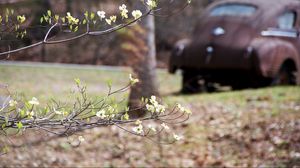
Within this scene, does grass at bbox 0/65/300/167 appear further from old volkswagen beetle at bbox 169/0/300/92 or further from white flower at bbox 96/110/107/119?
white flower at bbox 96/110/107/119

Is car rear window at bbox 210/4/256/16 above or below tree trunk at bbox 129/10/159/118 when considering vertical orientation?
above

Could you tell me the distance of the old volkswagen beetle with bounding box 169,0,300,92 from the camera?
41.6ft

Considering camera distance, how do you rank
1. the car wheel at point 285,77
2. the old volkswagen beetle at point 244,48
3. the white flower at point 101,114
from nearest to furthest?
the white flower at point 101,114 < the old volkswagen beetle at point 244,48 < the car wheel at point 285,77

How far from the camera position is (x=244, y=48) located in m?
12.9

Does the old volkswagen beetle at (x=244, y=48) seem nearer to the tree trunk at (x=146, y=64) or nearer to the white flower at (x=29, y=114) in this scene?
the tree trunk at (x=146, y=64)

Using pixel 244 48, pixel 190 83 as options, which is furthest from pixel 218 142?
pixel 190 83

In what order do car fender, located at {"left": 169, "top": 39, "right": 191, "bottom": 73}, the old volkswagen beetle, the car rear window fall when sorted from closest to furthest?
the old volkswagen beetle < the car rear window < car fender, located at {"left": 169, "top": 39, "right": 191, "bottom": 73}

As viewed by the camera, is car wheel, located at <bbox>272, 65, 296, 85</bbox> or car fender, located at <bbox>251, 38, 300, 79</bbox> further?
car wheel, located at <bbox>272, 65, 296, 85</bbox>

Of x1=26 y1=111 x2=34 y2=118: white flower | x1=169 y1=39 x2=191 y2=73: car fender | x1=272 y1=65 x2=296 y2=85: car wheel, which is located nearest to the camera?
x1=26 y1=111 x2=34 y2=118: white flower

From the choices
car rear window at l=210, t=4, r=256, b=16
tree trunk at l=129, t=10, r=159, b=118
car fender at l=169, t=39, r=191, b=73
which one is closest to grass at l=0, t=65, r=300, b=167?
tree trunk at l=129, t=10, r=159, b=118

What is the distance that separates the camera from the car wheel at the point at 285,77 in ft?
43.2

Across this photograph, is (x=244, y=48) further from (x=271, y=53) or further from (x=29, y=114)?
(x=29, y=114)

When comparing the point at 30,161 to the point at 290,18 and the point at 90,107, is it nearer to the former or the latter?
the point at 90,107

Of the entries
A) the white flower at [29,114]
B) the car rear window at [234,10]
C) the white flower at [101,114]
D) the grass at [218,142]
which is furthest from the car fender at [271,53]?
the white flower at [29,114]
